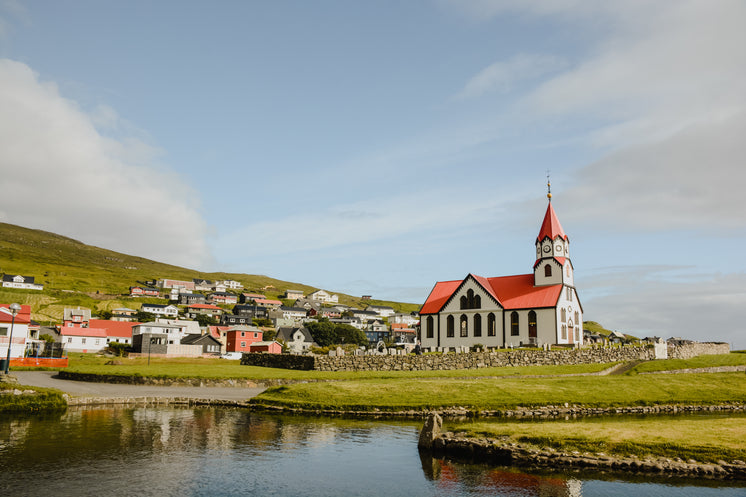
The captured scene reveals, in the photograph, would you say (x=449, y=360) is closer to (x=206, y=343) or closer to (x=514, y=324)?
(x=514, y=324)

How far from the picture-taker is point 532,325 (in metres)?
71.9

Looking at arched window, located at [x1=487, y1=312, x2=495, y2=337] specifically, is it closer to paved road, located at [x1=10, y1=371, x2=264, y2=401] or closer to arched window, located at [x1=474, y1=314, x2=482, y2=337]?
arched window, located at [x1=474, y1=314, x2=482, y2=337]

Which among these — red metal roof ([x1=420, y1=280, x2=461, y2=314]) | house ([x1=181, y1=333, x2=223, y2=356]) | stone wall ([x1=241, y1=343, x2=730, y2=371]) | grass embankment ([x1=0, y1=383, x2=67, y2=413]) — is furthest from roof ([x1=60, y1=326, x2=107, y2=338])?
grass embankment ([x1=0, y1=383, x2=67, y2=413])

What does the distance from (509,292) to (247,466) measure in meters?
61.6

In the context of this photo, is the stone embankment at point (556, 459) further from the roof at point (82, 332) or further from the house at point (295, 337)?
the house at point (295, 337)

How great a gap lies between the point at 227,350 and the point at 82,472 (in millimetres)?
113931

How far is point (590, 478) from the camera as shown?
1934cm

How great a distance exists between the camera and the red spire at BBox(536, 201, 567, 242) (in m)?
76.8

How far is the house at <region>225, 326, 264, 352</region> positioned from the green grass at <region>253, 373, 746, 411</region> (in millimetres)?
91476

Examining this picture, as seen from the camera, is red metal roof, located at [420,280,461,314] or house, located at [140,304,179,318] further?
house, located at [140,304,179,318]

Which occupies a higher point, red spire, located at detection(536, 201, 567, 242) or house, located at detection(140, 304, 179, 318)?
red spire, located at detection(536, 201, 567, 242)

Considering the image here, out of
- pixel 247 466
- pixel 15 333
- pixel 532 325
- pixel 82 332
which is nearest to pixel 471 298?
pixel 532 325

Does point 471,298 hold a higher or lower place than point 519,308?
higher

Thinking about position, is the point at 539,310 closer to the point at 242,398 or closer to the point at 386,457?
the point at 242,398
